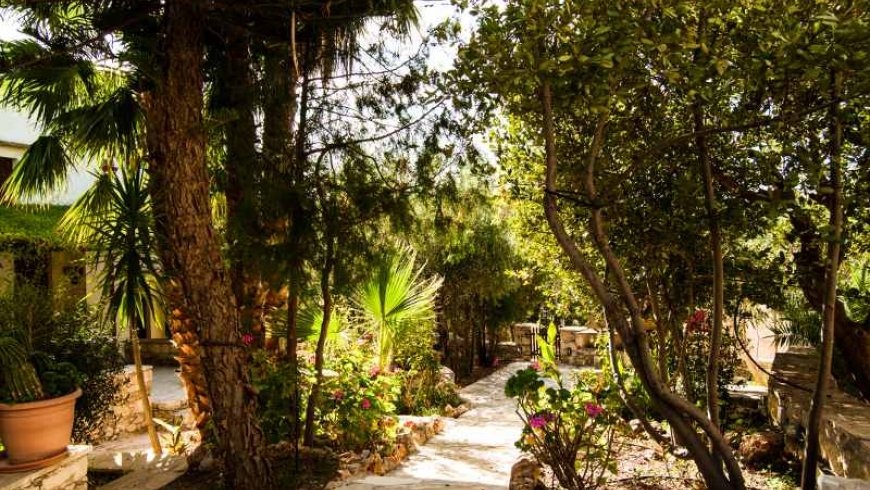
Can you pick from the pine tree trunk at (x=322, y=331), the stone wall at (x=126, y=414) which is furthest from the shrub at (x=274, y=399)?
the stone wall at (x=126, y=414)

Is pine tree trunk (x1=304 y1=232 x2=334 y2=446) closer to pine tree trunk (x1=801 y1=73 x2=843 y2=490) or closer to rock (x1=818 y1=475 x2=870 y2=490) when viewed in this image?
pine tree trunk (x1=801 y1=73 x2=843 y2=490)

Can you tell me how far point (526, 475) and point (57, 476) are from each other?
3.09 metres

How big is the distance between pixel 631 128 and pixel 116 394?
20.8 feet

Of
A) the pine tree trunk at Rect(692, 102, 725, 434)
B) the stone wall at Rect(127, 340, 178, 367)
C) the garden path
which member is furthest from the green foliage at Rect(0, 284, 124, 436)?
the stone wall at Rect(127, 340, 178, 367)

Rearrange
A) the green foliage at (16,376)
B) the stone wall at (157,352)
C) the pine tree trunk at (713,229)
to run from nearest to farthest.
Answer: the pine tree trunk at (713,229) < the green foliage at (16,376) < the stone wall at (157,352)

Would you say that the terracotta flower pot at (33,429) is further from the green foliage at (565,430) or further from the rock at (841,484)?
the rock at (841,484)

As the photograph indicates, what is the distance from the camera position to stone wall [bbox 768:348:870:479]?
3.37 m

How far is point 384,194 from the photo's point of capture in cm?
472

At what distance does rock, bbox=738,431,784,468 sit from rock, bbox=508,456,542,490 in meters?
1.82

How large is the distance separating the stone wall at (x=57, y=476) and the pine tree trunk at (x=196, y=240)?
914 millimetres

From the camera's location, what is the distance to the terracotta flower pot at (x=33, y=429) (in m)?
3.63

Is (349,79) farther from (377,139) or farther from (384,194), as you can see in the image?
(384,194)

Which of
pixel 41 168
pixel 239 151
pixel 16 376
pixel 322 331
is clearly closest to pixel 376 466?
pixel 322 331

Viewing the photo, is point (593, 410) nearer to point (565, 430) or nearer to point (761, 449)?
point (565, 430)
